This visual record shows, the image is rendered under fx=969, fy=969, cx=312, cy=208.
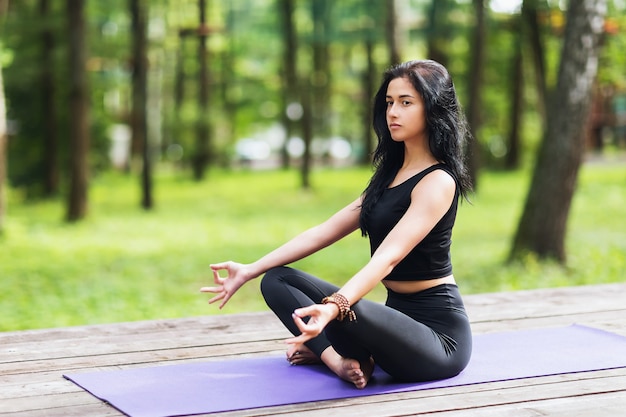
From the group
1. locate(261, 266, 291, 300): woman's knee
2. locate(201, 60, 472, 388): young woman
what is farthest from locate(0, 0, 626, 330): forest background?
locate(201, 60, 472, 388): young woman

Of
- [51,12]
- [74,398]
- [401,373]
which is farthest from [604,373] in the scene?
[51,12]

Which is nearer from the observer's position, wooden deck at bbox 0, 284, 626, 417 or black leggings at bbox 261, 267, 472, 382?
wooden deck at bbox 0, 284, 626, 417

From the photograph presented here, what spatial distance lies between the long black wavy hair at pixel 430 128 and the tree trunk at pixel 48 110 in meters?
16.3

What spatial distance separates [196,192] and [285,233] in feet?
26.4

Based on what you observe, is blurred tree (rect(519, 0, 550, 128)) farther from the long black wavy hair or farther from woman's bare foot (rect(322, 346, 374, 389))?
woman's bare foot (rect(322, 346, 374, 389))

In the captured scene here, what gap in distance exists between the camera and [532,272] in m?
9.80

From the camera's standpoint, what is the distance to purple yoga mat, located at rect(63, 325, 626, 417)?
359 centimetres

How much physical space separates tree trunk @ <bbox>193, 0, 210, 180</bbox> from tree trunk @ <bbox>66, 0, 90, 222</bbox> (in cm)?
731

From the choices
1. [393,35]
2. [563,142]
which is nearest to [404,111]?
[563,142]

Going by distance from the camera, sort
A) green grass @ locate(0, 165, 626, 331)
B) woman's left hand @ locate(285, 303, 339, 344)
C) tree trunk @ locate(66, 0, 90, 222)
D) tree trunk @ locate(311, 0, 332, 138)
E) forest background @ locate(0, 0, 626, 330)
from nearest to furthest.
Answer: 1. woman's left hand @ locate(285, 303, 339, 344)
2. green grass @ locate(0, 165, 626, 331)
3. forest background @ locate(0, 0, 626, 330)
4. tree trunk @ locate(66, 0, 90, 222)
5. tree trunk @ locate(311, 0, 332, 138)

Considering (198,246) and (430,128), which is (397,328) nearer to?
(430,128)

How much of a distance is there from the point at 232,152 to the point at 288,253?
24.2 meters

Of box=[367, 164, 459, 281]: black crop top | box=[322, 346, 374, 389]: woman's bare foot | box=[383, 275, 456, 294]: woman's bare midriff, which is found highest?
box=[367, 164, 459, 281]: black crop top

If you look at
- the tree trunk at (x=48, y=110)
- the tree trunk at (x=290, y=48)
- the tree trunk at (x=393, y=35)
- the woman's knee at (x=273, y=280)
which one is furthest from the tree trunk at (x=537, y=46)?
the woman's knee at (x=273, y=280)
